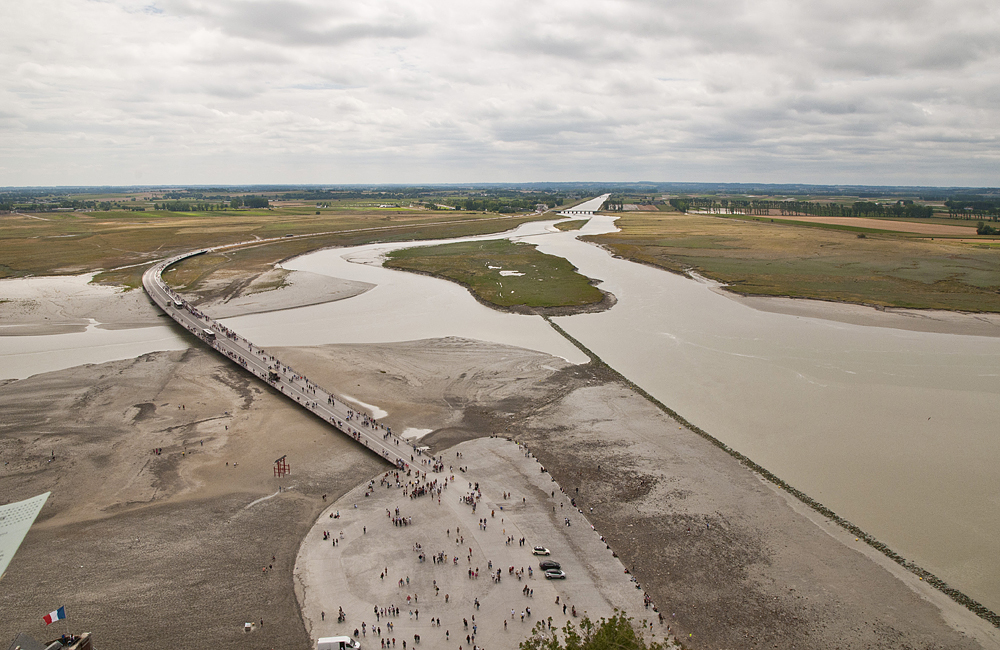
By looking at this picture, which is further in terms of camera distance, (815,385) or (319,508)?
(815,385)

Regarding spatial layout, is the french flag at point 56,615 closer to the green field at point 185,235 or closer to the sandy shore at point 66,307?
the sandy shore at point 66,307

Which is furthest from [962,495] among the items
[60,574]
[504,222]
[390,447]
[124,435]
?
[504,222]

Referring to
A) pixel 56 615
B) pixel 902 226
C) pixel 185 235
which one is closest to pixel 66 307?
pixel 56 615

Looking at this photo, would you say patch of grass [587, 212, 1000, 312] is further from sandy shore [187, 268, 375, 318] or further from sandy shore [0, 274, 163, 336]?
sandy shore [0, 274, 163, 336]

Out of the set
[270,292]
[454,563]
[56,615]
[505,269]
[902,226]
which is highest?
[902,226]

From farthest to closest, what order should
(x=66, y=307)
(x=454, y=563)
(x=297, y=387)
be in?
(x=66, y=307)
(x=297, y=387)
(x=454, y=563)

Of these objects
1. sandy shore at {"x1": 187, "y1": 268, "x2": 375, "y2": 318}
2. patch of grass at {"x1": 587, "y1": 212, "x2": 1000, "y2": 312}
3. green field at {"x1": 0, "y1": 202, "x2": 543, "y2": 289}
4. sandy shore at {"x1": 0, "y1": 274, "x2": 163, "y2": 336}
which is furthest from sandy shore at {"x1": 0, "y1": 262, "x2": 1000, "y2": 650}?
green field at {"x1": 0, "y1": 202, "x2": 543, "y2": 289}

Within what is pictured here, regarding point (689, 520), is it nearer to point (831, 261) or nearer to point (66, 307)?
point (66, 307)
